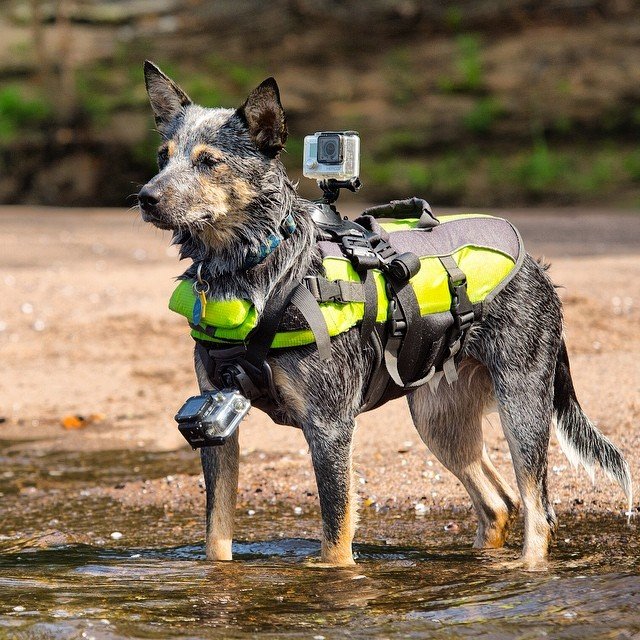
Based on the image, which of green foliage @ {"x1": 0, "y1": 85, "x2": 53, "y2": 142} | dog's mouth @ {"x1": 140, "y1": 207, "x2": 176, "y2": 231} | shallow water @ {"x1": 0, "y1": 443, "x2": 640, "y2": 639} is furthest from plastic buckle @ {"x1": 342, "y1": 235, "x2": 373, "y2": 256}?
green foliage @ {"x1": 0, "y1": 85, "x2": 53, "y2": 142}

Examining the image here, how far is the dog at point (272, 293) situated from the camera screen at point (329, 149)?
0.70 feet

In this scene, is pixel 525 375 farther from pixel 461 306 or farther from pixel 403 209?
pixel 403 209

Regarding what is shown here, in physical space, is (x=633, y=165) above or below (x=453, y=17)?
below

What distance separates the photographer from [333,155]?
198 inches

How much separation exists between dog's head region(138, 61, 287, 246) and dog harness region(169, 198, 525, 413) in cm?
33

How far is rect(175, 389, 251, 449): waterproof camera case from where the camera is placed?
4.52 metres

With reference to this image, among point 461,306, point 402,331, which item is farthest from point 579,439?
point 402,331

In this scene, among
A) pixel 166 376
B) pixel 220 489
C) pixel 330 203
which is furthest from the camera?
pixel 166 376

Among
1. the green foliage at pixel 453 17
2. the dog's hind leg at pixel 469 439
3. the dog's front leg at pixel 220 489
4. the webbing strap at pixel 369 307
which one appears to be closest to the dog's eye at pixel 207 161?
the webbing strap at pixel 369 307

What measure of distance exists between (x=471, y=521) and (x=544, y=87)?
16139mm

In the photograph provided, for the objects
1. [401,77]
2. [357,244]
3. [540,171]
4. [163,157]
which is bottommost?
[357,244]

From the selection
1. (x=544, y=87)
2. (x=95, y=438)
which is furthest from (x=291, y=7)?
(x=95, y=438)

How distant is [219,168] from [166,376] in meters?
5.10

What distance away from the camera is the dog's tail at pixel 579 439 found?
18.7 ft
